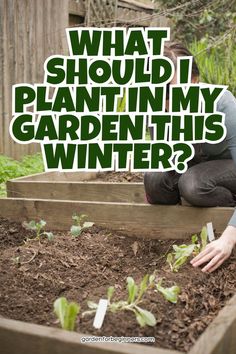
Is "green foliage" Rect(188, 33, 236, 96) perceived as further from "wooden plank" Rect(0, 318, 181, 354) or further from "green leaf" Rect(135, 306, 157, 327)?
"wooden plank" Rect(0, 318, 181, 354)

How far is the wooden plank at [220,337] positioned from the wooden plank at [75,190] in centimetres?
182

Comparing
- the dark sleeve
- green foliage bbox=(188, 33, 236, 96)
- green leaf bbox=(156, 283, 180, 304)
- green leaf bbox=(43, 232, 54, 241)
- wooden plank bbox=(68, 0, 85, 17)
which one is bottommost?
green leaf bbox=(43, 232, 54, 241)

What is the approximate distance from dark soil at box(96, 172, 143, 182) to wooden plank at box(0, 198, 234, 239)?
5.02ft

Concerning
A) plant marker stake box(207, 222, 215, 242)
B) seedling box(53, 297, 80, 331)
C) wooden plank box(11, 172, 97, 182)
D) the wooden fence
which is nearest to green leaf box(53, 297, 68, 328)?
seedling box(53, 297, 80, 331)

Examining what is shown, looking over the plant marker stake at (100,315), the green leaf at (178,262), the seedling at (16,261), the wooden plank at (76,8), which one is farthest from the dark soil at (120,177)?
the wooden plank at (76,8)

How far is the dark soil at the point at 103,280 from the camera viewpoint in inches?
61.2

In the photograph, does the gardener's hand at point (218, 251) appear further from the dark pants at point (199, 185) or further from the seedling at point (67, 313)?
the seedling at point (67, 313)

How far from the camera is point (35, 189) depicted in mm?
3230

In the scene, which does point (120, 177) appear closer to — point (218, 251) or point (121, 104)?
point (121, 104)

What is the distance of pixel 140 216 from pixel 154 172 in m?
0.24

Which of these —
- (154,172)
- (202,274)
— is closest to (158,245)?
(154,172)

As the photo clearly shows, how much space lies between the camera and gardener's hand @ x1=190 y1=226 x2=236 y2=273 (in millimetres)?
1976

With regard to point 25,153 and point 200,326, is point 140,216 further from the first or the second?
point 25,153

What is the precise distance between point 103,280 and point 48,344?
2.94ft
